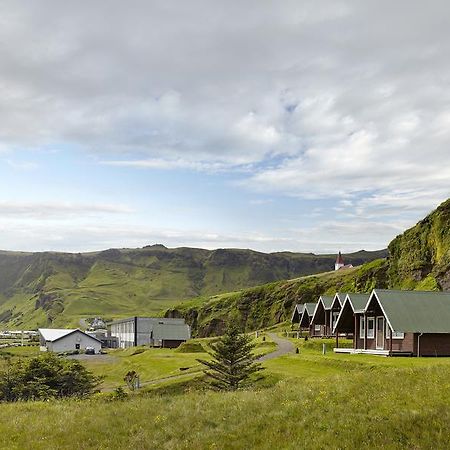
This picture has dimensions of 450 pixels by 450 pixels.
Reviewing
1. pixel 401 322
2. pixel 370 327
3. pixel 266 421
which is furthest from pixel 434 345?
pixel 266 421

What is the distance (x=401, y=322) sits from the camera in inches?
1756

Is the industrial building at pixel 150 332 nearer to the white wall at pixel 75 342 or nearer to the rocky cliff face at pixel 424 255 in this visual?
the white wall at pixel 75 342

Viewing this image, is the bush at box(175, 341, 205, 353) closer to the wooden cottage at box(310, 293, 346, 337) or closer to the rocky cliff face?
the wooden cottage at box(310, 293, 346, 337)

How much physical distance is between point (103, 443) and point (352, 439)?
28.7ft

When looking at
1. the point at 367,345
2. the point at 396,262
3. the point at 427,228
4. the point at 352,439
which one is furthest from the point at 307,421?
the point at 396,262

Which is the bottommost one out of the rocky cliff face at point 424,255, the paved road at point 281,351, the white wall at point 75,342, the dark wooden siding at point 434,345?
the white wall at point 75,342

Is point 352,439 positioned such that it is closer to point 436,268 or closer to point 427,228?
point 436,268

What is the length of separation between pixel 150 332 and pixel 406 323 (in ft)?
309

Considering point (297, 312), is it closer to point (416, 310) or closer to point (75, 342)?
point (416, 310)

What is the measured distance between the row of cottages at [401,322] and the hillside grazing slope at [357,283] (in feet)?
40.7

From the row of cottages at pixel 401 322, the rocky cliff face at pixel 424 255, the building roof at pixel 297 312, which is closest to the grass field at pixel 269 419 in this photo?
the row of cottages at pixel 401 322

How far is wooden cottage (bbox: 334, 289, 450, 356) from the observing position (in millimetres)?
44688

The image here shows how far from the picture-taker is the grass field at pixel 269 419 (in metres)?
18.6

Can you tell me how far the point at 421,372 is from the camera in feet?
88.9
